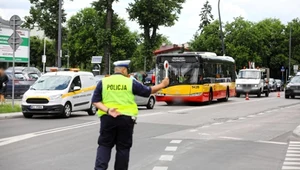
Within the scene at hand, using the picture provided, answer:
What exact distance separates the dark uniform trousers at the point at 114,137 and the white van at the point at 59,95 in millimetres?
13042

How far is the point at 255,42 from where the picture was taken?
81562mm

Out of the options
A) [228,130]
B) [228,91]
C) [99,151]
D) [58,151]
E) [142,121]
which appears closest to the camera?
[99,151]

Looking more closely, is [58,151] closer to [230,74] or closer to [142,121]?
[142,121]

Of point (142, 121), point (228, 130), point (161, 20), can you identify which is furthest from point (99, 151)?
point (161, 20)

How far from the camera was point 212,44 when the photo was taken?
85.1 meters

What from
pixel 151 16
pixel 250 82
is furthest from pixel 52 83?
pixel 151 16

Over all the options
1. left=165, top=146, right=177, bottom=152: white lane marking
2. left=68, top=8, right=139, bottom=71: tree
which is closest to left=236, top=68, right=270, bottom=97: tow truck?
left=165, top=146, right=177, bottom=152: white lane marking

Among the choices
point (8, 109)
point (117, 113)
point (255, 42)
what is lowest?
point (8, 109)

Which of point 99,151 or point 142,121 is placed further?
point 142,121

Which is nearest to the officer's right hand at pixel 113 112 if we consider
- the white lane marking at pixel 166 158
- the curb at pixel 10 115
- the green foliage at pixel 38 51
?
the white lane marking at pixel 166 158

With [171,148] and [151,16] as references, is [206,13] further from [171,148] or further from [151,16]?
[171,148]

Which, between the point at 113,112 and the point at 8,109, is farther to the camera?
the point at 8,109

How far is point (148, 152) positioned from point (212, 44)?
74.8 metres

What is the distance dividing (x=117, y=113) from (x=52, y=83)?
14.4 metres
